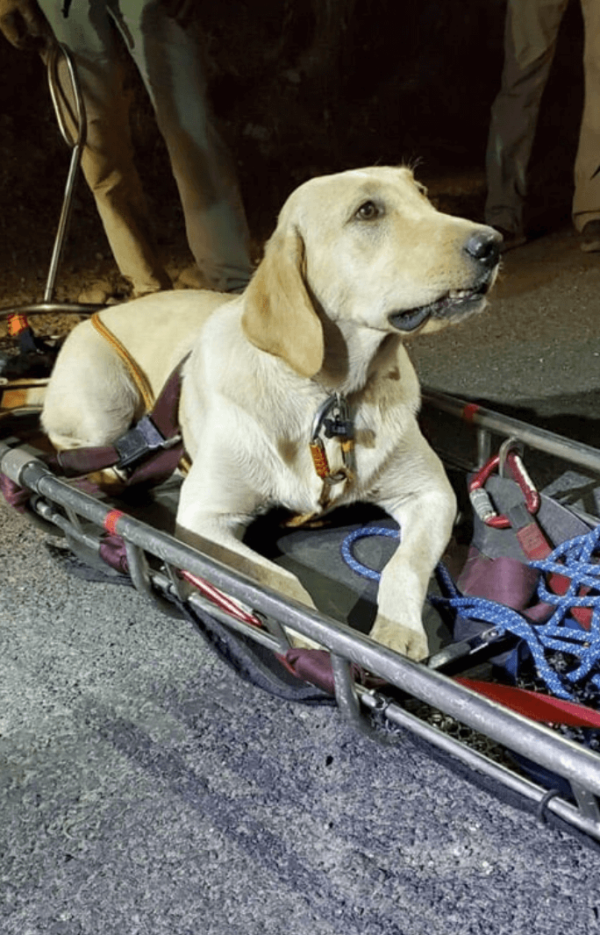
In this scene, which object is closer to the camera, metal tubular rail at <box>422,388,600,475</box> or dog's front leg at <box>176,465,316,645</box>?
dog's front leg at <box>176,465,316,645</box>

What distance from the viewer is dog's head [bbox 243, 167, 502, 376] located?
1984 mm

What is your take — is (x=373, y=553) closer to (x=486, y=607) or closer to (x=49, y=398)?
(x=486, y=607)

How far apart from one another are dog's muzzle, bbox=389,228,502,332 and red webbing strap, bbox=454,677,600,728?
0.73 meters

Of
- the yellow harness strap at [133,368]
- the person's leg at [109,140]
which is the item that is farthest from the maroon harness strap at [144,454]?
the person's leg at [109,140]

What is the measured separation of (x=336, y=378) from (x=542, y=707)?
2.85ft

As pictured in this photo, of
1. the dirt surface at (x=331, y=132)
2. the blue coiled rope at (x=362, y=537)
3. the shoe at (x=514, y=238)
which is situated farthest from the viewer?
the shoe at (x=514, y=238)

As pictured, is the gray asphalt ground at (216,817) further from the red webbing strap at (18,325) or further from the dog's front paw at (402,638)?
the red webbing strap at (18,325)

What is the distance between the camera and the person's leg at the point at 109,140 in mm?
3736

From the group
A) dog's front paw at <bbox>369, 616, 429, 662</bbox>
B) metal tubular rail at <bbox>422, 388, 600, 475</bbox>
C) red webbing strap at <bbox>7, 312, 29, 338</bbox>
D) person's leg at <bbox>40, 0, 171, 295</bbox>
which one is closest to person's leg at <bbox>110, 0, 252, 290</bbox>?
person's leg at <bbox>40, 0, 171, 295</bbox>

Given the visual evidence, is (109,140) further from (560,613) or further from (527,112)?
(560,613)

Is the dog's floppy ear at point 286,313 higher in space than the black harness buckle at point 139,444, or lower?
higher

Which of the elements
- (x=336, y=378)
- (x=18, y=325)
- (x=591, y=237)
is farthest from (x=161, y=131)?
(x=336, y=378)

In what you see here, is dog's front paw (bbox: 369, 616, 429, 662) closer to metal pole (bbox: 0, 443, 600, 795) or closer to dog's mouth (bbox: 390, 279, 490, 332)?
metal pole (bbox: 0, 443, 600, 795)

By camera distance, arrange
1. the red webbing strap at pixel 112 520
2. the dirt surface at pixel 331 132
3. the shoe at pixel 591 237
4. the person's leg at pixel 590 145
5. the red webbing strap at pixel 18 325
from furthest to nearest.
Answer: the shoe at pixel 591 237, the person's leg at pixel 590 145, the dirt surface at pixel 331 132, the red webbing strap at pixel 18 325, the red webbing strap at pixel 112 520
